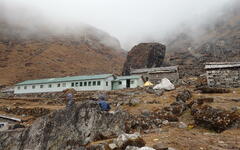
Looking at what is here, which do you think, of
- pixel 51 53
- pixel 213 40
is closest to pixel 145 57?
pixel 51 53

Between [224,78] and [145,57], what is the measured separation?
2308 inches

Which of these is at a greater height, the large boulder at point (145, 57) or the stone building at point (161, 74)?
the large boulder at point (145, 57)

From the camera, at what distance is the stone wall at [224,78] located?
2839cm

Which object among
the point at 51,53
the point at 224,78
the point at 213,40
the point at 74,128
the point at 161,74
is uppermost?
the point at 213,40

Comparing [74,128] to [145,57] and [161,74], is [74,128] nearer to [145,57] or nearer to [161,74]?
[161,74]

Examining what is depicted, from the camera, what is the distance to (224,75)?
28.8 metres

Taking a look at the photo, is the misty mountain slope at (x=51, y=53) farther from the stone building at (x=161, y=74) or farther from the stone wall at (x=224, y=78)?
the stone wall at (x=224, y=78)

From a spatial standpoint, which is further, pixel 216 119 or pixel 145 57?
pixel 145 57

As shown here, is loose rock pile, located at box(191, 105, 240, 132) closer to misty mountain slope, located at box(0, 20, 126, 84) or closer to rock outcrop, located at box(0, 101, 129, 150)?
rock outcrop, located at box(0, 101, 129, 150)

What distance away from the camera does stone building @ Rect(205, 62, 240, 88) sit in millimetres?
28391

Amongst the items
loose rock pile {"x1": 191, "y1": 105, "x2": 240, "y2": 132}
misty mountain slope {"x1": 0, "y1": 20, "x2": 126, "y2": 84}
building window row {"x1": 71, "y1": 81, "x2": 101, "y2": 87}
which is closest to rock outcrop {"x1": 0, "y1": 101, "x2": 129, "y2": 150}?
loose rock pile {"x1": 191, "y1": 105, "x2": 240, "y2": 132}

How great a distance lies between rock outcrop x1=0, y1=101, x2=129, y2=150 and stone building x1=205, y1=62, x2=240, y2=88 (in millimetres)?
19977

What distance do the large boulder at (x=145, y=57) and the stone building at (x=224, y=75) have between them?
5529 centimetres

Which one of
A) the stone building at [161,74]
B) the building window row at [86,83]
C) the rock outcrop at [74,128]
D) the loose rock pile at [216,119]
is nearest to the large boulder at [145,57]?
the stone building at [161,74]
